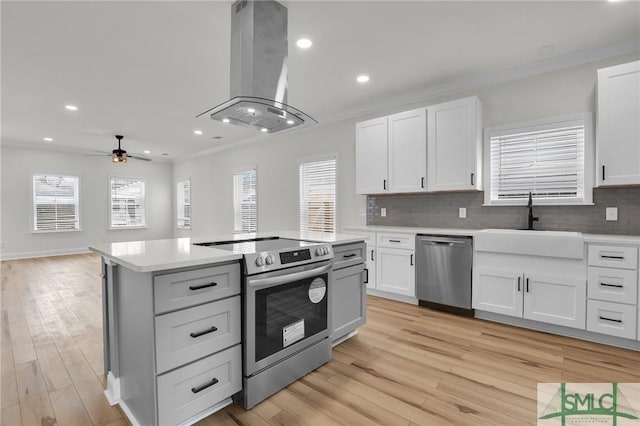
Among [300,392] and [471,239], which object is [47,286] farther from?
[471,239]

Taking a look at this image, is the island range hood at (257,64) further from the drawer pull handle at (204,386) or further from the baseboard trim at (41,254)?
the baseboard trim at (41,254)

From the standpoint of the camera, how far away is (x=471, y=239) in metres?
3.22

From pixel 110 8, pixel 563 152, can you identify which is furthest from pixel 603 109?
pixel 110 8

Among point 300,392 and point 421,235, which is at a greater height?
point 421,235

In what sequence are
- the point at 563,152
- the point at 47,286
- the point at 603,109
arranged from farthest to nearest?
1. the point at 47,286
2. the point at 563,152
3. the point at 603,109

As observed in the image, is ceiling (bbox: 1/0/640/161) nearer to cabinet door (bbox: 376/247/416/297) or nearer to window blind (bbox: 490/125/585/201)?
window blind (bbox: 490/125/585/201)

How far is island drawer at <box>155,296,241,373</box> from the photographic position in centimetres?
149

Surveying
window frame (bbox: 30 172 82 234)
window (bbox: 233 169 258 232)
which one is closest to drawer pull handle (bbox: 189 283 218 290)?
window (bbox: 233 169 258 232)

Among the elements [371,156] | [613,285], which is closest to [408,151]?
[371,156]

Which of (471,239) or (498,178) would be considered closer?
(471,239)

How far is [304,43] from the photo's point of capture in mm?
2834

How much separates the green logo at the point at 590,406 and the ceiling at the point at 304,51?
276 centimetres

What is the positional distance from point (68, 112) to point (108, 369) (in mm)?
4626

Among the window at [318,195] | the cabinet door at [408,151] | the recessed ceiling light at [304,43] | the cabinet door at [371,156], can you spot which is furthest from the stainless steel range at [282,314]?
the window at [318,195]
